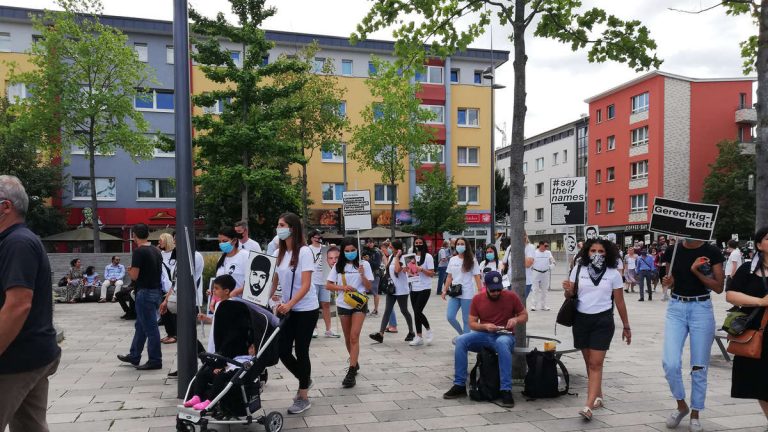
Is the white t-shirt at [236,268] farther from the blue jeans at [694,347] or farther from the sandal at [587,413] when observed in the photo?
the blue jeans at [694,347]

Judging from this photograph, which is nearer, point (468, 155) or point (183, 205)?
point (183, 205)

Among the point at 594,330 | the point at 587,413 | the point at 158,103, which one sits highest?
the point at 158,103

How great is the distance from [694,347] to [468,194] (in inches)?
1500

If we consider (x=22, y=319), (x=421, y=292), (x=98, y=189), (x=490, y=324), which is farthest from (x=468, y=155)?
(x=22, y=319)

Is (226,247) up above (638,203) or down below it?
below

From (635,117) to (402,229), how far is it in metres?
25.2

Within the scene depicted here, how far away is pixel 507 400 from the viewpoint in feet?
19.7

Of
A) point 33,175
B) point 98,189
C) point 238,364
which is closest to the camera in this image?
point 238,364

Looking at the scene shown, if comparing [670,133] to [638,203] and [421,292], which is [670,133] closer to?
[638,203]

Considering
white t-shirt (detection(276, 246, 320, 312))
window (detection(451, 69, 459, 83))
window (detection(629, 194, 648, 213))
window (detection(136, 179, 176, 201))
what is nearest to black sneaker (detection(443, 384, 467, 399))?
white t-shirt (detection(276, 246, 320, 312))

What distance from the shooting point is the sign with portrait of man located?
18.2 feet

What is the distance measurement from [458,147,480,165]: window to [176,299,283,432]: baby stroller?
38443 millimetres

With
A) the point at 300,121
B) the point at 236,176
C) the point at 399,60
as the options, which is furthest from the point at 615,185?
the point at 399,60

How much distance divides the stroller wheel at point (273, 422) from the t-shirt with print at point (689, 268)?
3910 millimetres
